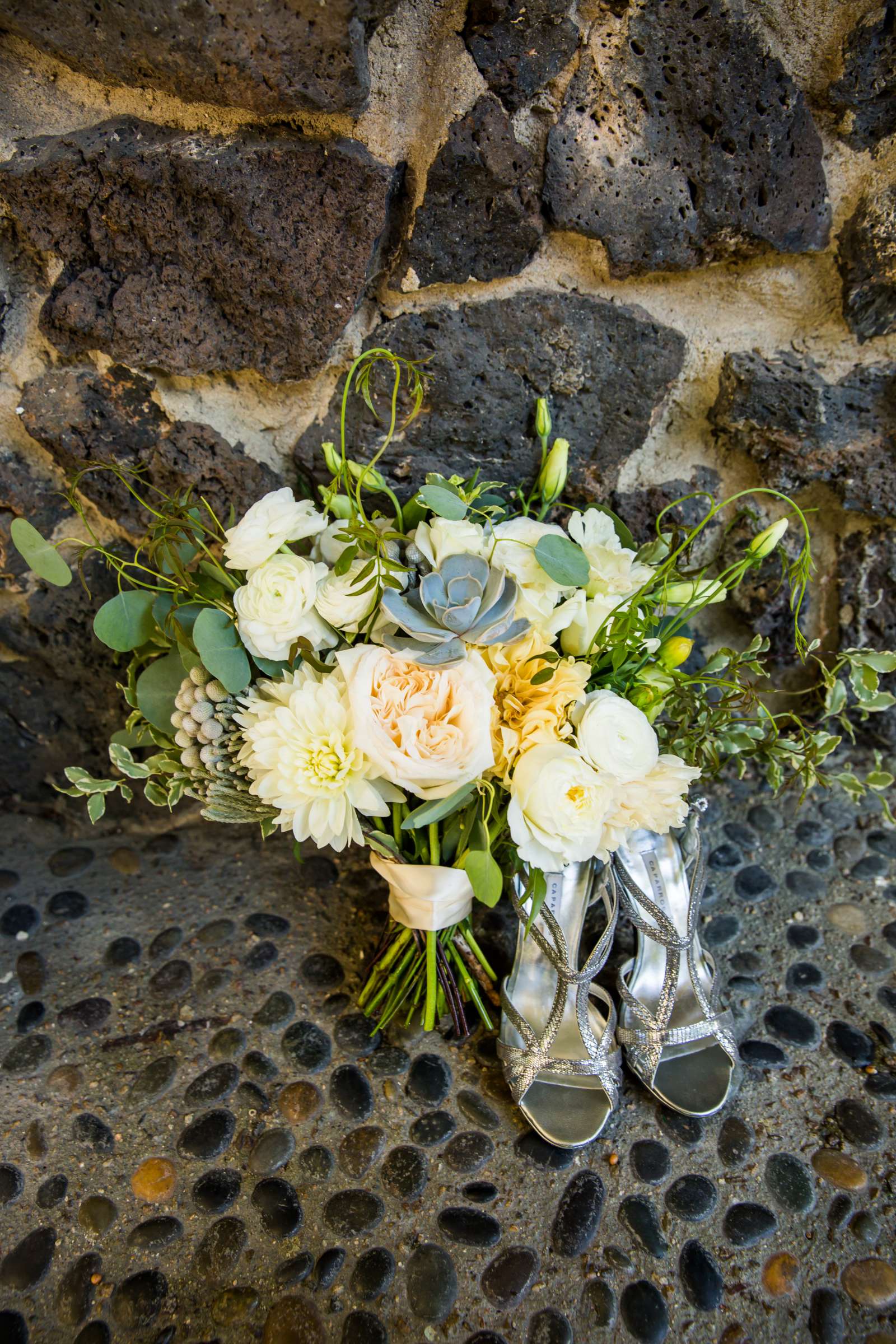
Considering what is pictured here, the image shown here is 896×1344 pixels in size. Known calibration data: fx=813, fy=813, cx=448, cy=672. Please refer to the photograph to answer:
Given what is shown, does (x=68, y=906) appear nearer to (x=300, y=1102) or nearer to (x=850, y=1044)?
(x=300, y=1102)

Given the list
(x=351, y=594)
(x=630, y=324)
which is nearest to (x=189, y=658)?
(x=351, y=594)

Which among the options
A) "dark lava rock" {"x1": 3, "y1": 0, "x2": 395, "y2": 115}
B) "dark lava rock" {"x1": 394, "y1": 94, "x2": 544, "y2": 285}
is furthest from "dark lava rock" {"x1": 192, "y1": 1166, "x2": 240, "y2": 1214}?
"dark lava rock" {"x1": 3, "y1": 0, "x2": 395, "y2": 115}

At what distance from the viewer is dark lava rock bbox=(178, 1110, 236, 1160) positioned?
0.85 meters

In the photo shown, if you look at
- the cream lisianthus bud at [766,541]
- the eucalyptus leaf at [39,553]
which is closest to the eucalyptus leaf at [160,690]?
the eucalyptus leaf at [39,553]

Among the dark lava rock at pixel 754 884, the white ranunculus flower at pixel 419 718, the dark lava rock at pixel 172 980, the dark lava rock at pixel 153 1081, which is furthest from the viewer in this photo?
the dark lava rock at pixel 754 884

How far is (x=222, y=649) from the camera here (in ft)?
2.49

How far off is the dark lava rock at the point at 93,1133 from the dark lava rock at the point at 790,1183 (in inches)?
27.0

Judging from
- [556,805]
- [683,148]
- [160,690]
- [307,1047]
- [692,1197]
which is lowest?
[307,1047]

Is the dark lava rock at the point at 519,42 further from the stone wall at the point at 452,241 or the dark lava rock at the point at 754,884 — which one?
the dark lava rock at the point at 754,884

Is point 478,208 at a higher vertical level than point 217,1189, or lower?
higher

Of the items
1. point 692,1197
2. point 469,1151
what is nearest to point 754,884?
point 692,1197

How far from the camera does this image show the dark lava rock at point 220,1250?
0.76 meters

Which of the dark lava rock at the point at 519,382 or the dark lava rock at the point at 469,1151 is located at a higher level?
the dark lava rock at the point at 519,382

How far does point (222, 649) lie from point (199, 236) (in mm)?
435
